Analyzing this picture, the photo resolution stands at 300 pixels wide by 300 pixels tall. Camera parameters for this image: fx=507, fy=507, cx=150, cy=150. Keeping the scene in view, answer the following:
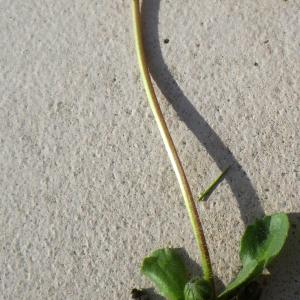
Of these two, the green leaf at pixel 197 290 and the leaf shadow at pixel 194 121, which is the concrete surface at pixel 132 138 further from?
the green leaf at pixel 197 290

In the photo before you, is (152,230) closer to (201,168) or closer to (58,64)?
(201,168)

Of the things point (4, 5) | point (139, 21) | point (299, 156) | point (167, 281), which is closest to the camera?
point (167, 281)

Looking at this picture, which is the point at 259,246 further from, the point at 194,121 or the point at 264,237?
the point at 194,121

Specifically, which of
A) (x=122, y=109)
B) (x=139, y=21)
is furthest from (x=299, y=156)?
(x=139, y=21)

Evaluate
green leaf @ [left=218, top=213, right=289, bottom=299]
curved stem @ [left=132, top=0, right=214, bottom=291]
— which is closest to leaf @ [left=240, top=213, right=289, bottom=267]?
green leaf @ [left=218, top=213, right=289, bottom=299]

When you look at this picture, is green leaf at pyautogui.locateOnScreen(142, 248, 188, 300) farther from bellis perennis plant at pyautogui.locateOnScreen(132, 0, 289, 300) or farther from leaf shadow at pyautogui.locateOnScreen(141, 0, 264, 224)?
leaf shadow at pyautogui.locateOnScreen(141, 0, 264, 224)

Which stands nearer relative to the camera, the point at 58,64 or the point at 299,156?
the point at 299,156

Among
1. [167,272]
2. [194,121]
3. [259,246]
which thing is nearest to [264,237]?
[259,246]
